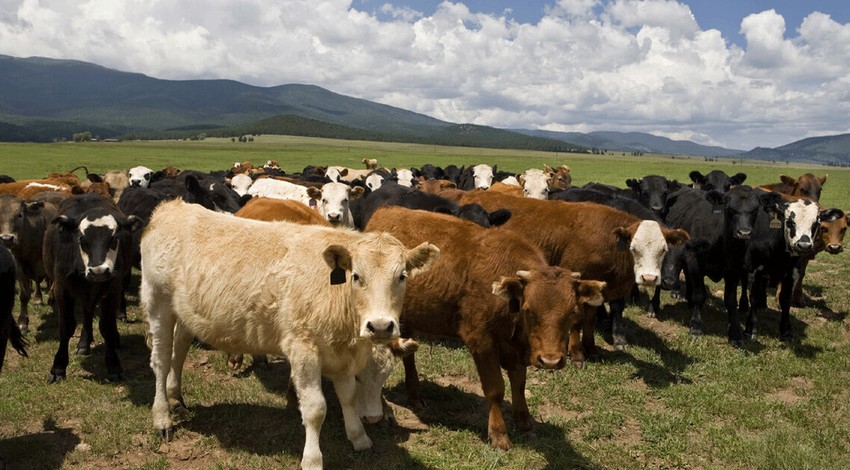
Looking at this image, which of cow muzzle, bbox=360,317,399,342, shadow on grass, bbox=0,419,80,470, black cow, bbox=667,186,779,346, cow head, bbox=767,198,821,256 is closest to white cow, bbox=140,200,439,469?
cow muzzle, bbox=360,317,399,342

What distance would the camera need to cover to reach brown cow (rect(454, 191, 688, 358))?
24.8 feet

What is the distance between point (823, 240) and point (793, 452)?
640 cm

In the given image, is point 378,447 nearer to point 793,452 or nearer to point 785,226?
point 793,452

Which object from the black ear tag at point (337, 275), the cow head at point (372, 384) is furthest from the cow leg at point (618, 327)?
the black ear tag at point (337, 275)

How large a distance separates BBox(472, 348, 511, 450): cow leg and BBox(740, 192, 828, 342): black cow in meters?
5.81

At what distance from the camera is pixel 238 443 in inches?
218

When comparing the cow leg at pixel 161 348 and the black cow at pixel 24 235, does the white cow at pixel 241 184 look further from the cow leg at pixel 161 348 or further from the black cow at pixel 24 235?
the cow leg at pixel 161 348

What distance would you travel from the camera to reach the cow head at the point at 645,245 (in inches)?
293

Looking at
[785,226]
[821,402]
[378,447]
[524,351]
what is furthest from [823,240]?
[378,447]

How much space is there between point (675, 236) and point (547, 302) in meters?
3.77

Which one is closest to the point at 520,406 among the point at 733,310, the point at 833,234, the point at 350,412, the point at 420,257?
the point at 350,412

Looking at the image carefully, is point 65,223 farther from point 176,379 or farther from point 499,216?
point 499,216

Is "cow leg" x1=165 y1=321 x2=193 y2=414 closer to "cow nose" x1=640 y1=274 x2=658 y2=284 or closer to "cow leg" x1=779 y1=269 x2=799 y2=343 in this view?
"cow nose" x1=640 y1=274 x2=658 y2=284

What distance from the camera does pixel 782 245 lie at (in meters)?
8.94
